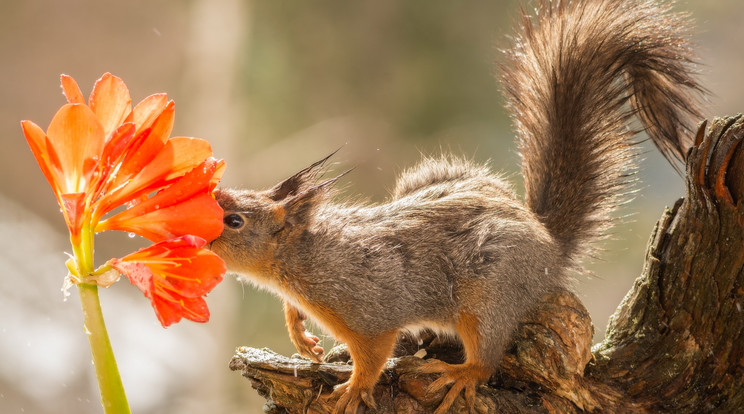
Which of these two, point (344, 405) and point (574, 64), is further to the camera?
point (574, 64)

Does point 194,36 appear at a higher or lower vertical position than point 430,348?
higher

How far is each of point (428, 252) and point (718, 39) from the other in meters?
1.78

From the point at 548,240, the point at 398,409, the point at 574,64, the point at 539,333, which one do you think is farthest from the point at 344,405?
the point at 574,64

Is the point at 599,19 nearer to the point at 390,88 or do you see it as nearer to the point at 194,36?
the point at 390,88

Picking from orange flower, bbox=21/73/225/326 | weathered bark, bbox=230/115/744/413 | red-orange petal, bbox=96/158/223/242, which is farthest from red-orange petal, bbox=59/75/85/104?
weathered bark, bbox=230/115/744/413

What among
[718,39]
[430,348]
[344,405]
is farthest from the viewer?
[718,39]

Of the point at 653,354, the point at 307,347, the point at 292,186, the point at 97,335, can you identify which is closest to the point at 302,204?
the point at 292,186

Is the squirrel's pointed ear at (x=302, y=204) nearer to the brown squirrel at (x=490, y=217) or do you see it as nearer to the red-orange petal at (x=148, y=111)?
the brown squirrel at (x=490, y=217)

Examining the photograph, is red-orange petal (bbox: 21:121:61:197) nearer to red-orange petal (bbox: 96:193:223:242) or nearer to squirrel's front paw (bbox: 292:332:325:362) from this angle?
red-orange petal (bbox: 96:193:223:242)

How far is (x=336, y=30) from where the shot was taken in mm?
2867

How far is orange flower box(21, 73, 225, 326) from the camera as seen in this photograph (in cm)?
66

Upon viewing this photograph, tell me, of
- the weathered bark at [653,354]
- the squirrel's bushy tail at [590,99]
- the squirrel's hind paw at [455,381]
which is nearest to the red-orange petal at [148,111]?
the weathered bark at [653,354]

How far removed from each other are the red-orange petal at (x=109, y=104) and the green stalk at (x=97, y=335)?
129 mm

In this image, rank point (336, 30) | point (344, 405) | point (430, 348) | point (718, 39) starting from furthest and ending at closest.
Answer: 1. point (336, 30)
2. point (718, 39)
3. point (430, 348)
4. point (344, 405)
